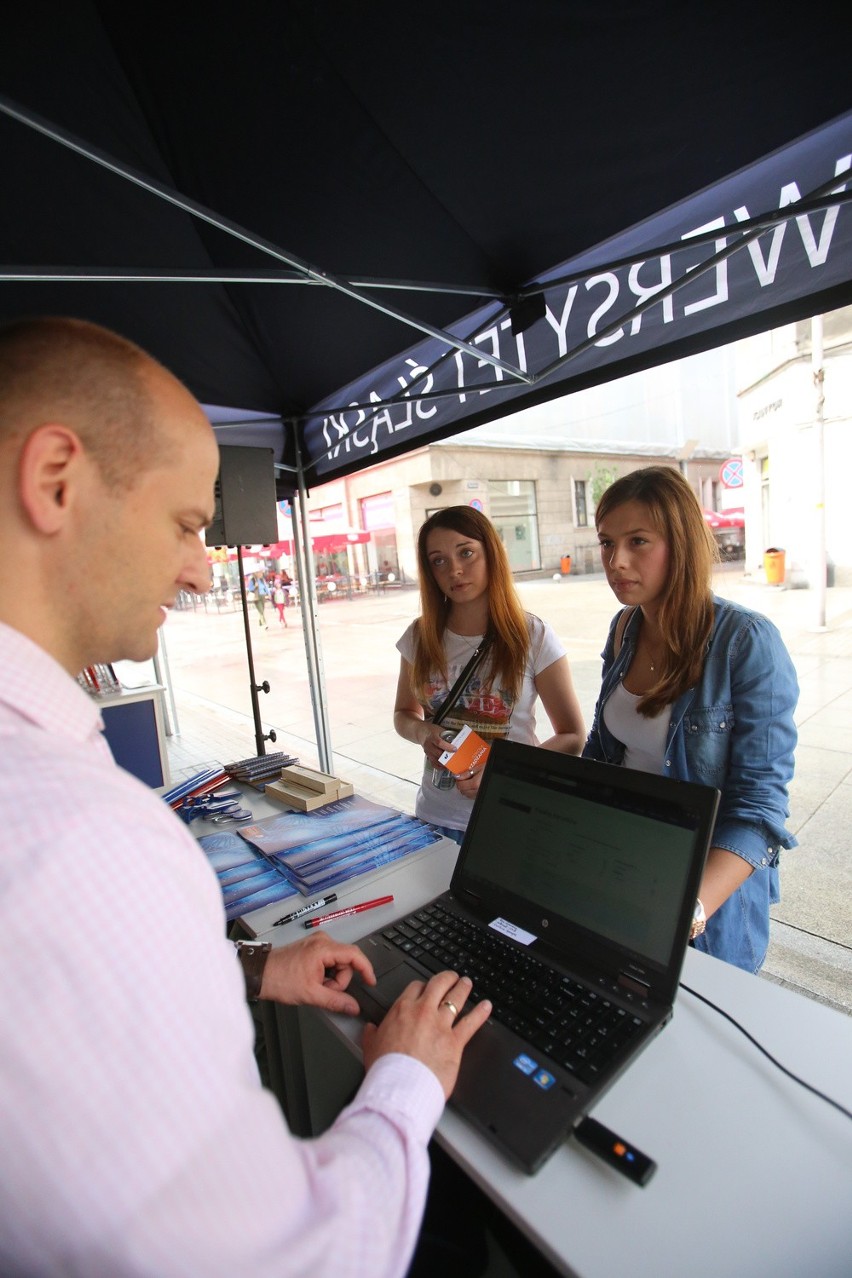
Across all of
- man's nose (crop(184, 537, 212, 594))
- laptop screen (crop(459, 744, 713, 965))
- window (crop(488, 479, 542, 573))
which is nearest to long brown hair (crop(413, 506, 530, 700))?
laptop screen (crop(459, 744, 713, 965))

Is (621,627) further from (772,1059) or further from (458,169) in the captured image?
(458,169)

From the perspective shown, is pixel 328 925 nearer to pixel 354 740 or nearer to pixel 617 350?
Answer: pixel 617 350

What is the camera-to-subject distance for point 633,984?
899 mm

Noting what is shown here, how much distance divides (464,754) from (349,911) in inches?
20.5

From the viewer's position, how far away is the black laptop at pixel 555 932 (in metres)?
0.76

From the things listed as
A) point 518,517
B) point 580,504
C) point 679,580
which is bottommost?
point 679,580

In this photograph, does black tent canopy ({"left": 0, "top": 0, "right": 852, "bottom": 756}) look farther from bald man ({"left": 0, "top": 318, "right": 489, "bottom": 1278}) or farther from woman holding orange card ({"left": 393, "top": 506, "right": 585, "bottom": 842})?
bald man ({"left": 0, "top": 318, "right": 489, "bottom": 1278})

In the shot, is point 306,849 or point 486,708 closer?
point 306,849

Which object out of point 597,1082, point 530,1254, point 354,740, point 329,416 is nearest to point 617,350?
point 329,416

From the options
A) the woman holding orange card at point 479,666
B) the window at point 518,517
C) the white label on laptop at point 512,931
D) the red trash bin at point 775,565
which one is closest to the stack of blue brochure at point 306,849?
the woman holding orange card at point 479,666

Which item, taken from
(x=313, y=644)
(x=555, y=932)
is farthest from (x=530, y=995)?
(x=313, y=644)

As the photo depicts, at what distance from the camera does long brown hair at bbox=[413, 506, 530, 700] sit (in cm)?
200

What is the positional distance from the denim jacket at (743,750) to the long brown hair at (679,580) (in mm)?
30

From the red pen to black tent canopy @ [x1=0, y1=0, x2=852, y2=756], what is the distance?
5.44 ft
